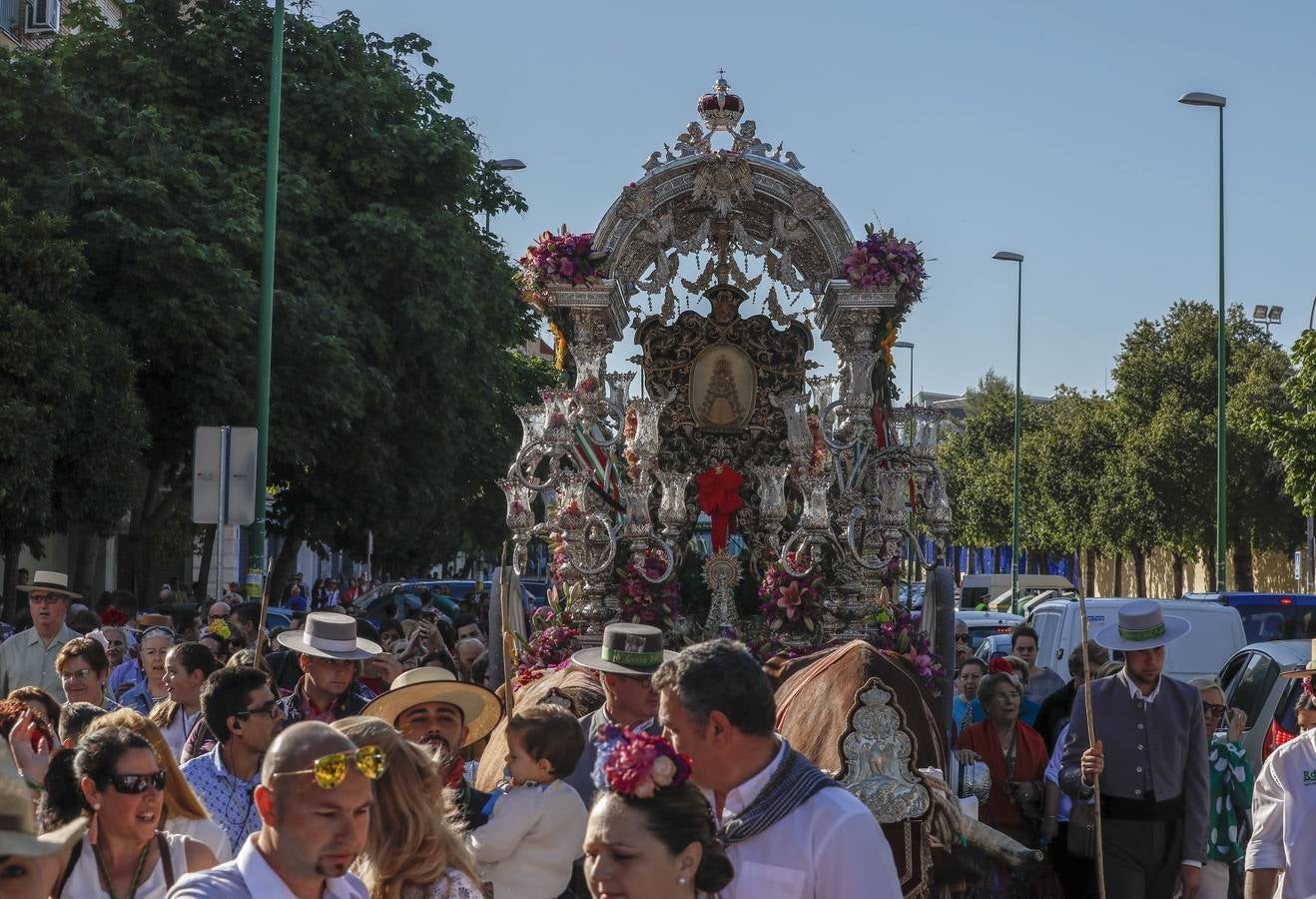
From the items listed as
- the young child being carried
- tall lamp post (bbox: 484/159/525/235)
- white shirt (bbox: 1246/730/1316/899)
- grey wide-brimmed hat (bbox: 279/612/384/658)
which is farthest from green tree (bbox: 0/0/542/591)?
white shirt (bbox: 1246/730/1316/899)

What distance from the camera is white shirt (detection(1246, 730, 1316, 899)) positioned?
255 inches

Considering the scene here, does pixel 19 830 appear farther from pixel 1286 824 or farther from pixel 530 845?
pixel 1286 824

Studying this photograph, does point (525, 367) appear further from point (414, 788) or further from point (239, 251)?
point (414, 788)

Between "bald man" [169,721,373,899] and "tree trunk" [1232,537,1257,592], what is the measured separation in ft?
143

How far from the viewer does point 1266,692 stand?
38.2 feet

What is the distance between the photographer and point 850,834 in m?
4.33

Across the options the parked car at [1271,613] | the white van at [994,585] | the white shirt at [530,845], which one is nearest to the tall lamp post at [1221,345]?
the parked car at [1271,613]

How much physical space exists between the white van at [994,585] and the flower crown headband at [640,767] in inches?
1624

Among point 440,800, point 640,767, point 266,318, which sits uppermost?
point 266,318

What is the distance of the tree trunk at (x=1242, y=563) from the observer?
4616 centimetres

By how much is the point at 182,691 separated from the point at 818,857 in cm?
454

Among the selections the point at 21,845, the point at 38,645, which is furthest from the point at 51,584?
the point at 21,845

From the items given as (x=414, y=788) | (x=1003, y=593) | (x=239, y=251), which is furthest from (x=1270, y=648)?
(x=1003, y=593)

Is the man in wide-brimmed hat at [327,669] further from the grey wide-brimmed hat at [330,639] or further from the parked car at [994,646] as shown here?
the parked car at [994,646]
